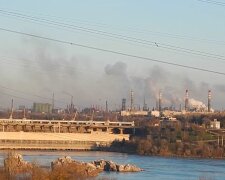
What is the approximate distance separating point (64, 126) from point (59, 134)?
63.4 inches

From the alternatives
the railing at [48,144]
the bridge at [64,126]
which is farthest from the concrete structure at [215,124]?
the railing at [48,144]

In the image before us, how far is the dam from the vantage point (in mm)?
30695

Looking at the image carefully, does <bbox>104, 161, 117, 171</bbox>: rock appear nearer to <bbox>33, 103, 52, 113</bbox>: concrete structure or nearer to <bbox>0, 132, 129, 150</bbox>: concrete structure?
<bbox>0, 132, 129, 150</bbox>: concrete structure

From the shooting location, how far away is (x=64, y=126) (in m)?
33.6

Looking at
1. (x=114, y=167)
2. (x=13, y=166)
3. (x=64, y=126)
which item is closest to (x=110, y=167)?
(x=114, y=167)

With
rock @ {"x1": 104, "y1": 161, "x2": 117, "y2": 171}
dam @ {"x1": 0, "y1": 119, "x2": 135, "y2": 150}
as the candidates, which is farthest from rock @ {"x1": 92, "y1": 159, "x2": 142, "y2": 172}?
dam @ {"x1": 0, "y1": 119, "x2": 135, "y2": 150}

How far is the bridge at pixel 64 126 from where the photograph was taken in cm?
3241

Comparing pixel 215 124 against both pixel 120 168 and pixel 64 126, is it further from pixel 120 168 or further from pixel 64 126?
pixel 120 168

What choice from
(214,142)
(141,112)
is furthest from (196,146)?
(141,112)

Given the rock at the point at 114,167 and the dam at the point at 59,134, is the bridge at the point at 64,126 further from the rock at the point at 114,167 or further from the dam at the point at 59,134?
the rock at the point at 114,167

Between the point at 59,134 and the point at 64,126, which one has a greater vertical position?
the point at 64,126

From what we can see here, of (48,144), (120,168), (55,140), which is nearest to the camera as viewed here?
(120,168)

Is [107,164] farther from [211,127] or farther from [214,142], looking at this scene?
[211,127]

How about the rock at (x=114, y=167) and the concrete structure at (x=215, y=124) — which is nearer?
the rock at (x=114, y=167)
